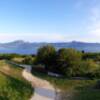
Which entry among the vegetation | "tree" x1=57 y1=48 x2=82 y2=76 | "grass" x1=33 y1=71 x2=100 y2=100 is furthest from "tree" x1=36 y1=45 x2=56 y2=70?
"grass" x1=33 y1=71 x2=100 y2=100

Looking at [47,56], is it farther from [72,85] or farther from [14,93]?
[14,93]

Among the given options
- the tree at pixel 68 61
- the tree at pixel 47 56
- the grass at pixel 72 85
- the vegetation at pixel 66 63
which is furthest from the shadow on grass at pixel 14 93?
the tree at pixel 47 56

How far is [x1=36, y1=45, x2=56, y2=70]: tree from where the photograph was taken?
6225 centimetres

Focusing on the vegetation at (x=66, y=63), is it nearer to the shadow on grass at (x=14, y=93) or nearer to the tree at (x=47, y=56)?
the tree at (x=47, y=56)

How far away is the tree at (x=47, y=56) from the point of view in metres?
62.2

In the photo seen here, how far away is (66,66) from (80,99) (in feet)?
82.3

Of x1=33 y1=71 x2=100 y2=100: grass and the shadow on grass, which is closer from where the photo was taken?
the shadow on grass

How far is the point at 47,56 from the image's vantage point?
206 ft

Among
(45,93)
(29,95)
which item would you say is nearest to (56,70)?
(45,93)

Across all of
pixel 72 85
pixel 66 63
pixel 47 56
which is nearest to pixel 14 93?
pixel 72 85

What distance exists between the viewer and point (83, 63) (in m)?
60.3

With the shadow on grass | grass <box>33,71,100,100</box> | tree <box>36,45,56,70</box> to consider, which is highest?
tree <box>36,45,56,70</box>

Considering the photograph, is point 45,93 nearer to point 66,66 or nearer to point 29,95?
point 29,95

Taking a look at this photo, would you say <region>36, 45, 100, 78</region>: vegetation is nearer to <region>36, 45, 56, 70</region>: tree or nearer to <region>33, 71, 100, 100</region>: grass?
<region>36, 45, 56, 70</region>: tree
